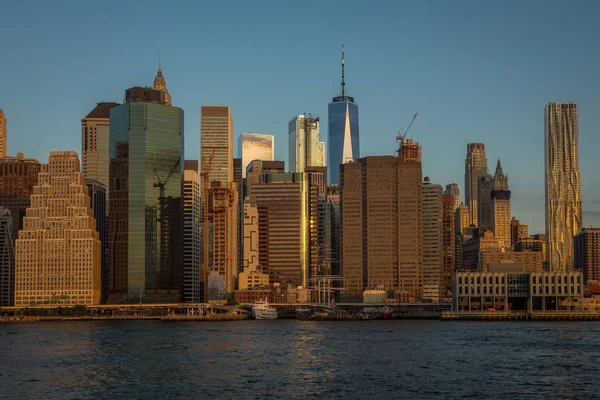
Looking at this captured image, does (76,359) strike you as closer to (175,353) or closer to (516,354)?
(175,353)

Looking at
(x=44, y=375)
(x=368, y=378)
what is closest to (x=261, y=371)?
(x=368, y=378)

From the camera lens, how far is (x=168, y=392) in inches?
4117

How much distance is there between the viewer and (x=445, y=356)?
142250mm

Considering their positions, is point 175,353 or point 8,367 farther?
point 175,353

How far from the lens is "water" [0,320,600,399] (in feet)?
341

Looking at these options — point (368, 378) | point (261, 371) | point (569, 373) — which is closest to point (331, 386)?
point (368, 378)

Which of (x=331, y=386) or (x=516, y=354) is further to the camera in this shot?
(x=516, y=354)

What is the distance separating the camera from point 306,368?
126625 mm

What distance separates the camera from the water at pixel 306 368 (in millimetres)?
103875

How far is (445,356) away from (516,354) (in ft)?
37.9

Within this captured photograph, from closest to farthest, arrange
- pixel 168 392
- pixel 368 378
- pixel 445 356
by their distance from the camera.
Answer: pixel 168 392 → pixel 368 378 → pixel 445 356

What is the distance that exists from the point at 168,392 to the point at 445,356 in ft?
173

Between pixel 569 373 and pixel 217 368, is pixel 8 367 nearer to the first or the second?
pixel 217 368

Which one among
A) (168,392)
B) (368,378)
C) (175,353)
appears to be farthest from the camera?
(175,353)
